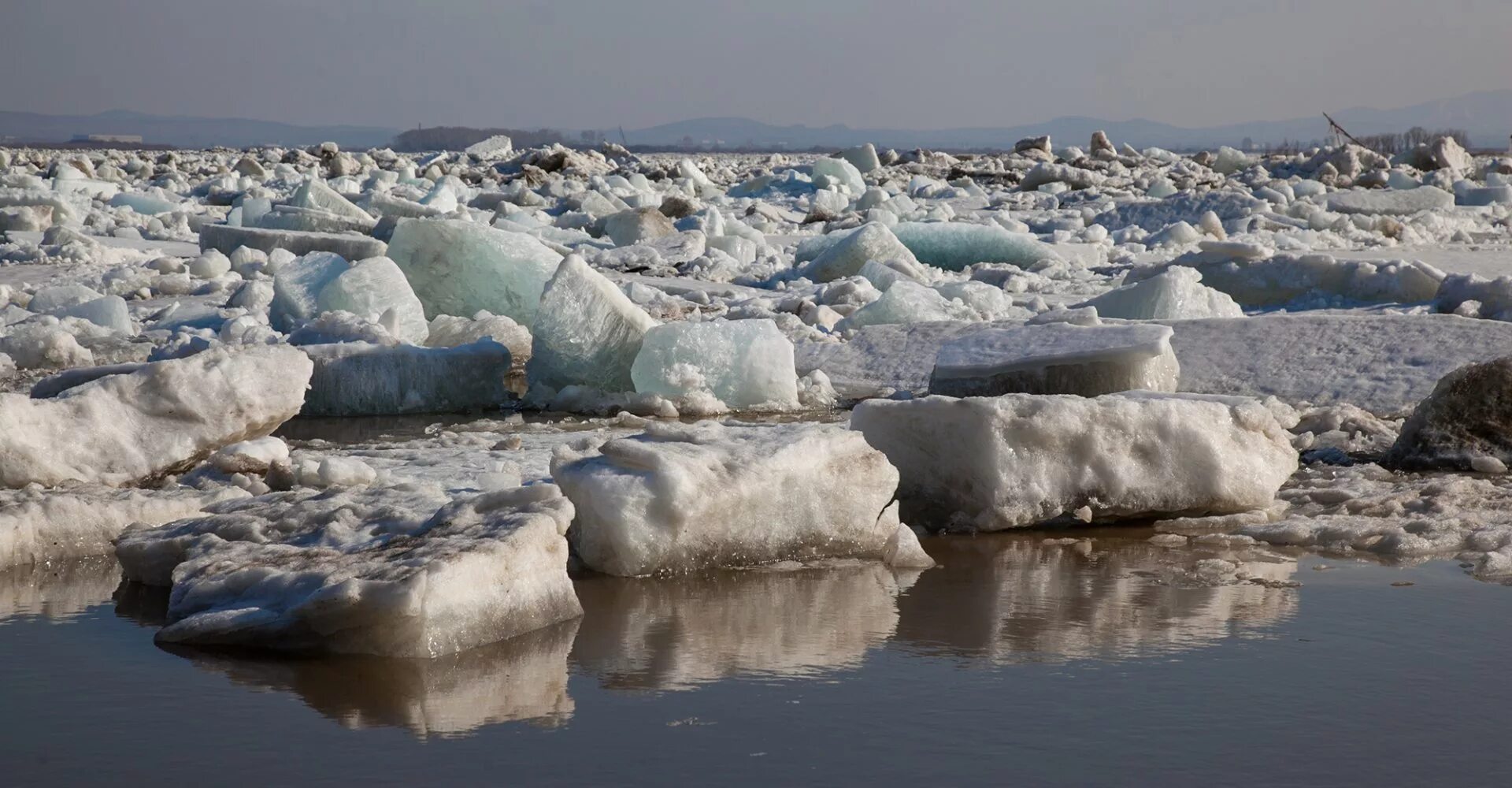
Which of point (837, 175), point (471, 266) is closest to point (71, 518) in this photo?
point (471, 266)

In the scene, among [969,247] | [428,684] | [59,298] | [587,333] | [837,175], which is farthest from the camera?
[837,175]

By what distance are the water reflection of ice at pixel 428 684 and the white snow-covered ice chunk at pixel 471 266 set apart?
435 centimetres

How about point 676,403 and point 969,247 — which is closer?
point 676,403

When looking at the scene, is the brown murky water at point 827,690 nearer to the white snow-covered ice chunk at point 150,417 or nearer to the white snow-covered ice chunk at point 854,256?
the white snow-covered ice chunk at point 150,417

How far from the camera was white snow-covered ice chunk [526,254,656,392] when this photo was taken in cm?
633

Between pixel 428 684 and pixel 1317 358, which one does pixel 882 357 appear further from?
pixel 428 684

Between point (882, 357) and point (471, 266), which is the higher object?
point (471, 266)

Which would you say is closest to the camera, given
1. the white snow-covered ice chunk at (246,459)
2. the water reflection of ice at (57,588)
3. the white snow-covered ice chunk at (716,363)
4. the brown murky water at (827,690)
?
the brown murky water at (827,690)

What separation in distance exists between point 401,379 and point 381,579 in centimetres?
336

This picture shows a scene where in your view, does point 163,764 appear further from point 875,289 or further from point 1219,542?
point 875,289

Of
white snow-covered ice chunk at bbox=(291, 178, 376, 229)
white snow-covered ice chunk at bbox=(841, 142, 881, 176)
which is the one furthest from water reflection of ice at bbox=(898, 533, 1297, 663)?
white snow-covered ice chunk at bbox=(841, 142, 881, 176)

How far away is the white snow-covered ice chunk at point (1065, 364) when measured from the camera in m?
5.51

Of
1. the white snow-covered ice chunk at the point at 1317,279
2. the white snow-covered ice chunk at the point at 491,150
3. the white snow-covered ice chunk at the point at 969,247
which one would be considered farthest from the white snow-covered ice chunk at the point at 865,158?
the white snow-covered ice chunk at the point at 1317,279

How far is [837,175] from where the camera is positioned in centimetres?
1986
